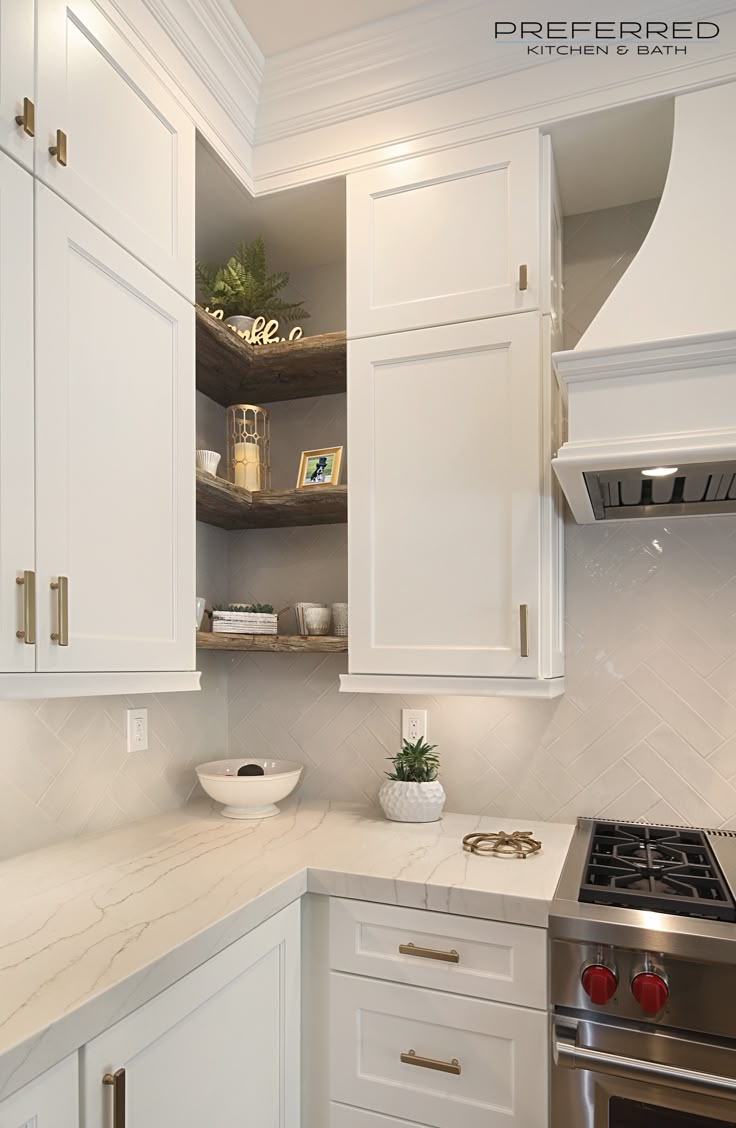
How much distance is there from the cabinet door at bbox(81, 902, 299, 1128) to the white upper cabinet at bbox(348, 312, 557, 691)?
68cm

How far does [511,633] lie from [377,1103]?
3.30 feet

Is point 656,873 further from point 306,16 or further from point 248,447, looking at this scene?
point 306,16

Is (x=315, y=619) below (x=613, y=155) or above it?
below

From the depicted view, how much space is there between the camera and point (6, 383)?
1285 mm

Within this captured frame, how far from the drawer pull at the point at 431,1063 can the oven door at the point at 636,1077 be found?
192mm

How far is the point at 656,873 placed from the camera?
1.62 metres

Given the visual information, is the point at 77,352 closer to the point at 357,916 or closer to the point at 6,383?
the point at 6,383

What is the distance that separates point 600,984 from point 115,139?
6.00 feet

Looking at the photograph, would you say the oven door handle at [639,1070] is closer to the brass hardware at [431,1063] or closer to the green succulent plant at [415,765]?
the brass hardware at [431,1063]

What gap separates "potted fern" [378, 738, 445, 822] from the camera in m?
2.01

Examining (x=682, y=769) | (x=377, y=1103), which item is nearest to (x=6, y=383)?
(x=377, y=1103)

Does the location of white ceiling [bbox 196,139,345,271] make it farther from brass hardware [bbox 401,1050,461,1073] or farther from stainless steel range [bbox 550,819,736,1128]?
brass hardware [bbox 401,1050,461,1073]

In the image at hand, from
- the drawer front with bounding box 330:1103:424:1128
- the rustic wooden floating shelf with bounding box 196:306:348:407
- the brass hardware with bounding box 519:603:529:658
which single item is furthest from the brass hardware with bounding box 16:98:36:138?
the drawer front with bounding box 330:1103:424:1128

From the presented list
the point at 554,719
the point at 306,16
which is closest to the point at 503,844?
the point at 554,719
